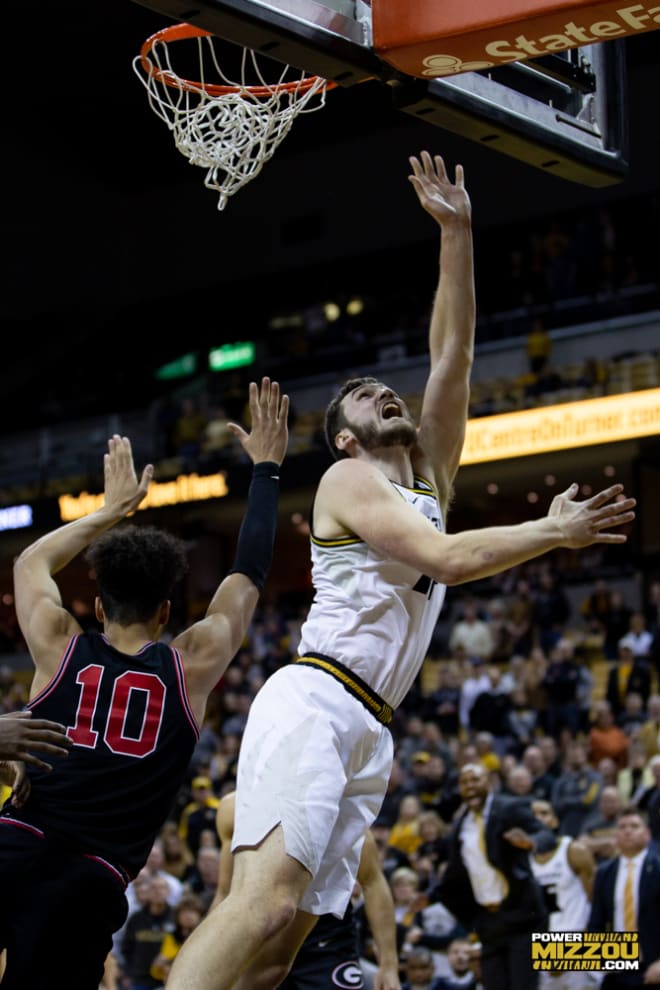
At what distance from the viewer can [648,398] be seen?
20.2 metres

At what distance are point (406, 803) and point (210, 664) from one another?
8297 mm

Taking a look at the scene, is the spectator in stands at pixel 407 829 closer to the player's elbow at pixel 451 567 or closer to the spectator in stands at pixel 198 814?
the spectator in stands at pixel 198 814

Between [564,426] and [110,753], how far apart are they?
17.2 meters

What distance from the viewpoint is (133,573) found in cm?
452

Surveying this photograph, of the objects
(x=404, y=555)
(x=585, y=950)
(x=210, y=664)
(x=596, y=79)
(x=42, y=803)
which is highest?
(x=596, y=79)

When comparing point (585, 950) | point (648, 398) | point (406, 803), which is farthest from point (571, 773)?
point (648, 398)

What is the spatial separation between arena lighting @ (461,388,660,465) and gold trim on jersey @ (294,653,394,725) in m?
15.9

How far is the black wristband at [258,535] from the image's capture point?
4.91 meters

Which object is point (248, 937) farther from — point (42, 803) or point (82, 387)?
point (82, 387)

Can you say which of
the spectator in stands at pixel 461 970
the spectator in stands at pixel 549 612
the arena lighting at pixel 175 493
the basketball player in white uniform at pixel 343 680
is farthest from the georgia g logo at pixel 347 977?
the arena lighting at pixel 175 493

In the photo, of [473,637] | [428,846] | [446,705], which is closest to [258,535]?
[428,846]

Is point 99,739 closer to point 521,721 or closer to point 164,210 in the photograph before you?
point 521,721

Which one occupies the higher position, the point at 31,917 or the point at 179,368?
the point at 179,368

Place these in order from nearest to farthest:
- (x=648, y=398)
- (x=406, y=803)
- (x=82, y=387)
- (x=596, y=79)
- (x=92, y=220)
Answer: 1. (x=596, y=79)
2. (x=406, y=803)
3. (x=648, y=398)
4. (x=92, y=220)
5. (x=82, y=387)
